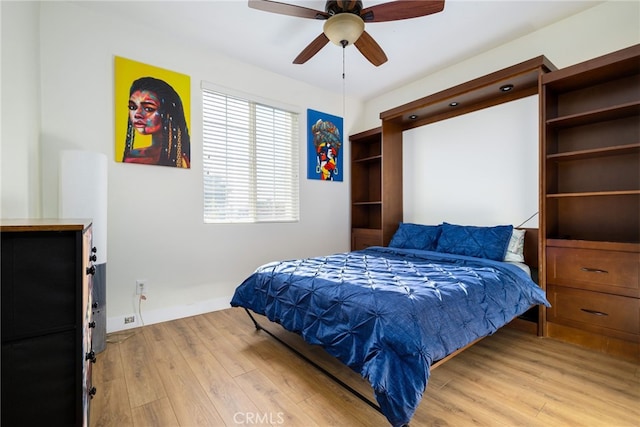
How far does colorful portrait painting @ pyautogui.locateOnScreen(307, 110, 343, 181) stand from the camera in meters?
3.95

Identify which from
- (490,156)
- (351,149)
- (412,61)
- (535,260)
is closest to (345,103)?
(351,149)

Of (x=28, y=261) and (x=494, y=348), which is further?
(x=494, y=348)

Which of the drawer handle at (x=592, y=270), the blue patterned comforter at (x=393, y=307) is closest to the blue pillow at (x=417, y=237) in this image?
the blue patterned comforter at (x=393, y=307)

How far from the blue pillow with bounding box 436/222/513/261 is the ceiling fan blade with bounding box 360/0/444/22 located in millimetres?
1955

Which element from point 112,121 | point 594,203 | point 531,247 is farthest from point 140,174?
point 594,203

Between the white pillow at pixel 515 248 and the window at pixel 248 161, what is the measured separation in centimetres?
239

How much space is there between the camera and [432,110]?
137 inches

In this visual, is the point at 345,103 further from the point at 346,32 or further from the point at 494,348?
the point at 494,348

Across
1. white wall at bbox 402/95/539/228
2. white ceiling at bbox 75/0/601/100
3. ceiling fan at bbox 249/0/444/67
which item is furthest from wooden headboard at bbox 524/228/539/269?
ceiling fan at bbox 249/0/444/67

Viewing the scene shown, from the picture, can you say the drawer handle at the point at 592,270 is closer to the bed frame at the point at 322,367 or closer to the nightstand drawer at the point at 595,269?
the nightstand drawer at the point at 595,269

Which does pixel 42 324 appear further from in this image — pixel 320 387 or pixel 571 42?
pixel 571 42

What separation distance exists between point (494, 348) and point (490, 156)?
2006 millimetres

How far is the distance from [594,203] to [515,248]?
0.71 m

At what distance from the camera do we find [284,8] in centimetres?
197
